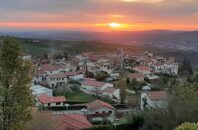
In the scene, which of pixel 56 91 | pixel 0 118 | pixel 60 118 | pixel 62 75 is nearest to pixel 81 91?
pixel 56 91

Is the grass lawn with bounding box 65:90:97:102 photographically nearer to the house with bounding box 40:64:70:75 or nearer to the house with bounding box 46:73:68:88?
the house with bounding box 46:73:68:88

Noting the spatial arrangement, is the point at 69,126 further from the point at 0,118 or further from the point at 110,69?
the point at 110,69

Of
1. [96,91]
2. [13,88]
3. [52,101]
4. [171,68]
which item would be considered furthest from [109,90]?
[13,88]

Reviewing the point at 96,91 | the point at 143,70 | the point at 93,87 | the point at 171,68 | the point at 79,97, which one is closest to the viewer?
the point at 79,97

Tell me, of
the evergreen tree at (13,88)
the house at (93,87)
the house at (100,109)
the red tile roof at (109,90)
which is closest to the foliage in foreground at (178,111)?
the house at (100,109)

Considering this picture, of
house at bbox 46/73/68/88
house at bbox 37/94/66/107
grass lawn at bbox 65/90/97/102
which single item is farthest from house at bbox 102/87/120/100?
house at bbox 46/73/68/88

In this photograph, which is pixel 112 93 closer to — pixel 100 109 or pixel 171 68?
pixel 100 109

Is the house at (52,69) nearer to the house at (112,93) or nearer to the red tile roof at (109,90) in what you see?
the red tile roof at (109,90)
